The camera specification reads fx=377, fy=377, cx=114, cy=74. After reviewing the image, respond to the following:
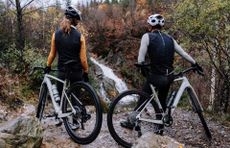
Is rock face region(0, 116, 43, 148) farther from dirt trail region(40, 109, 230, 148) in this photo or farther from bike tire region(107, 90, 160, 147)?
bike tire region(107, 90, 160, 147)

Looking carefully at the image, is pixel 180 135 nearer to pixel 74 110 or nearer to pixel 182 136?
pixel 182 136

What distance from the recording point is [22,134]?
555 cm

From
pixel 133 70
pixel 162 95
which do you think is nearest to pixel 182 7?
pixel 162 95

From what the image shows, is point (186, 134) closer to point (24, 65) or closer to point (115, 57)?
point (24, 65)

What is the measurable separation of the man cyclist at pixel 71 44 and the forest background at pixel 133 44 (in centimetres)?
283

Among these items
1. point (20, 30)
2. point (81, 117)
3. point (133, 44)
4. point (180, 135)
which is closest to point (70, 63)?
point (81, 117)

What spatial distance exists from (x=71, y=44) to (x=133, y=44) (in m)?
17.9

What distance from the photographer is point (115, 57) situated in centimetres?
2689

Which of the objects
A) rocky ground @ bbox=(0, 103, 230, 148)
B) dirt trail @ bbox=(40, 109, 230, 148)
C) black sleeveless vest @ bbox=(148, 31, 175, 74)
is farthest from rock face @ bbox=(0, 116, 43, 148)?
black sleeveless vest @ bbox=(148, 31, 175, 74)

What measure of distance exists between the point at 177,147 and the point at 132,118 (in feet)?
3.56

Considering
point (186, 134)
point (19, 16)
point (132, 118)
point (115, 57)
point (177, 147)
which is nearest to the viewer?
point (177, 147)

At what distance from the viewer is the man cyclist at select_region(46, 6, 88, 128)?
6.03 metres

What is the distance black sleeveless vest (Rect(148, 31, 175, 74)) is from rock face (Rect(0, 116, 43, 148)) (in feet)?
6.74

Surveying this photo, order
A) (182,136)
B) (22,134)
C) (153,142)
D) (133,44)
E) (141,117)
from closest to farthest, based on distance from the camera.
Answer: (153,142), (22,134), (141,117), (182,136), (133,44)
